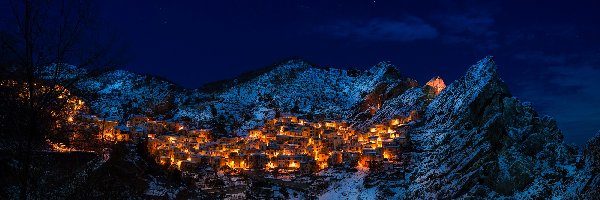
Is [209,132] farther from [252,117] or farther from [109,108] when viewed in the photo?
[109,108]

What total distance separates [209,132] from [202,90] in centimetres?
4565

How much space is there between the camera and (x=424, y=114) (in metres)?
83.3

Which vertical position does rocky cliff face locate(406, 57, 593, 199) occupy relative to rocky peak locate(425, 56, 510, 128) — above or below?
below

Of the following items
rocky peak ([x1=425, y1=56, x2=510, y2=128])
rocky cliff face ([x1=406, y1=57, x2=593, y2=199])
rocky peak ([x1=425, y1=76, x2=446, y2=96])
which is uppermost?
rocky peak ([x1=425, y1=76, x2=446, y2=96])

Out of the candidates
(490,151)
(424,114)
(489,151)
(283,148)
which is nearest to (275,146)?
(283,148)

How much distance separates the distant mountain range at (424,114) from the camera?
44.0 metres

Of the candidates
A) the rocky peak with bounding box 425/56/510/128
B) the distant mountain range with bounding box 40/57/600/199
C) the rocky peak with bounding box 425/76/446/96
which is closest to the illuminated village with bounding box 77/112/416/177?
the distant mountain range with bounding box 40/57/600/199

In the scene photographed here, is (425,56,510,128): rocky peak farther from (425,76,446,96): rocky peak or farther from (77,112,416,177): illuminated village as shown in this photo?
(425,76,446,96): rocky peak

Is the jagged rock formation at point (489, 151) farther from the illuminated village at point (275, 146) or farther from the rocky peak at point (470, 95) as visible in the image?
the illuminated village at point (275, 146)

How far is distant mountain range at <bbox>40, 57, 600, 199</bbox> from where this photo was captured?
1731 inches

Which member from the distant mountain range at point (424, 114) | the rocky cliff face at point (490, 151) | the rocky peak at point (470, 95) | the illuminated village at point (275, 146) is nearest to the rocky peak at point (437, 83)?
the distant mountain range at point (424, 114)

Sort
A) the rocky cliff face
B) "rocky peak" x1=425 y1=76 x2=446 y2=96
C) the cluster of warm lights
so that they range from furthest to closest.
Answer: "rocky peak" x1=425 y1=76 x2=446 y2=96
the cluster of warm lights
the rocky cliff face

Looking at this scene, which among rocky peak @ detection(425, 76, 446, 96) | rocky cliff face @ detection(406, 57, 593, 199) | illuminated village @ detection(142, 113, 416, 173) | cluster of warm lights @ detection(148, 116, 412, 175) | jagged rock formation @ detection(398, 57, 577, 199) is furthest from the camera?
rocky peak @ detection(425, 76, 446, 96)

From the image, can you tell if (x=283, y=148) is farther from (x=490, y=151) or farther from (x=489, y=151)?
(x=490, y=151)
